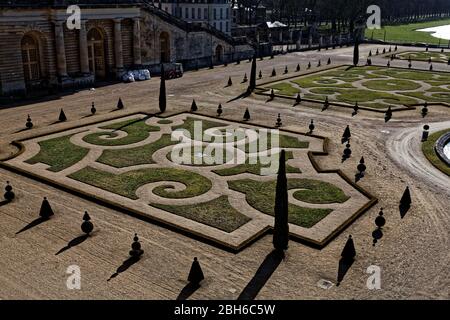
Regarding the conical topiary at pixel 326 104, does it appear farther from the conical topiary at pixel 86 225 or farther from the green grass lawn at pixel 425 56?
the green grass lawn at pixel 425 56

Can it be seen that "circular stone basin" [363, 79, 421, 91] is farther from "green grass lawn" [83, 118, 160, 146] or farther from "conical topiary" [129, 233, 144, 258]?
"conical topiary" [129, 233, 144, 258]

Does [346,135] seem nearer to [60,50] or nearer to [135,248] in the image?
[135,248]

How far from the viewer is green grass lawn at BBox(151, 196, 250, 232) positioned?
75.7 feet

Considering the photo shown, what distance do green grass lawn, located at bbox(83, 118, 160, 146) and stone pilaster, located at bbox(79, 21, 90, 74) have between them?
18909mm

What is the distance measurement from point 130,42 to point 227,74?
1392cm

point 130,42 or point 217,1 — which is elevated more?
point 217,1

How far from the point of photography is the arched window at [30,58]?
52.0 meters

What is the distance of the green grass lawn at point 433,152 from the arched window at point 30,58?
134ft

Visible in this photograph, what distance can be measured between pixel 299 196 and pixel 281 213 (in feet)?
20.4

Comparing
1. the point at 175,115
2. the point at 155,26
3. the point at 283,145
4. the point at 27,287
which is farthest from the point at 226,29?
the point at 27,287

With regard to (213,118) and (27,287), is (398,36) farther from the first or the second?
(27,287)

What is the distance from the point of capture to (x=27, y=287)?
1794cm

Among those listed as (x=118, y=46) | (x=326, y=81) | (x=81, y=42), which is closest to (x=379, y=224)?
(x=326, y=81)

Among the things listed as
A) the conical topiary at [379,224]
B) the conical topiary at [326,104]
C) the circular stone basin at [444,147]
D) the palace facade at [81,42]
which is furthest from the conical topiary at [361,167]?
the palace facade at [81,42]
